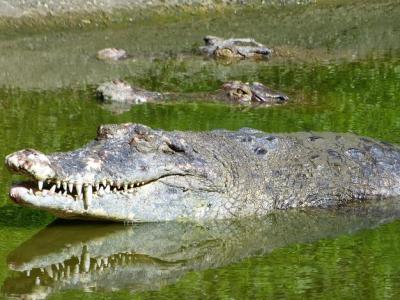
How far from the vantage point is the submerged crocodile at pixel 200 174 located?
291 inches

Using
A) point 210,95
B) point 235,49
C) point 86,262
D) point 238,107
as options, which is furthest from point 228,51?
point 86,262

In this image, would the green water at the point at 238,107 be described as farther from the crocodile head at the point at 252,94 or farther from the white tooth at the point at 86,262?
the white tooth at the point at 86,262

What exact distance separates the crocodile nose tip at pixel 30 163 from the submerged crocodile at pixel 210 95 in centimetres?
630

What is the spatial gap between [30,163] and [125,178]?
0.88 metres

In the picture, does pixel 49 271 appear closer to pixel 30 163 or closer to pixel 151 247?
pixel 30 163

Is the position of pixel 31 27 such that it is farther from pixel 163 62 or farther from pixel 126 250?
pixel 126 250

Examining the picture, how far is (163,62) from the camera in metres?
17.8

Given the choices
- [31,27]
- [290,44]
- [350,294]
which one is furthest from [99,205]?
[31,27]

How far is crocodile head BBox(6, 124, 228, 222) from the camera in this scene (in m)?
7.26

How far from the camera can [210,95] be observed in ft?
45.4

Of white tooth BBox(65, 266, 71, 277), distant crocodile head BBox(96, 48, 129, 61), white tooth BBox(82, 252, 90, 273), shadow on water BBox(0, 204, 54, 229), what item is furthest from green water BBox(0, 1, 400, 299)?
white tooth BBox(82, 252, 90, 273)

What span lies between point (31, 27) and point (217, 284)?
15.6m

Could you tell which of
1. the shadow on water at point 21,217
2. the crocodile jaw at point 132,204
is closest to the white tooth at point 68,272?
the crocodile jaw at point 132,204

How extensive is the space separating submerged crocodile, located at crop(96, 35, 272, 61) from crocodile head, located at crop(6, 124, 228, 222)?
10053 mm
